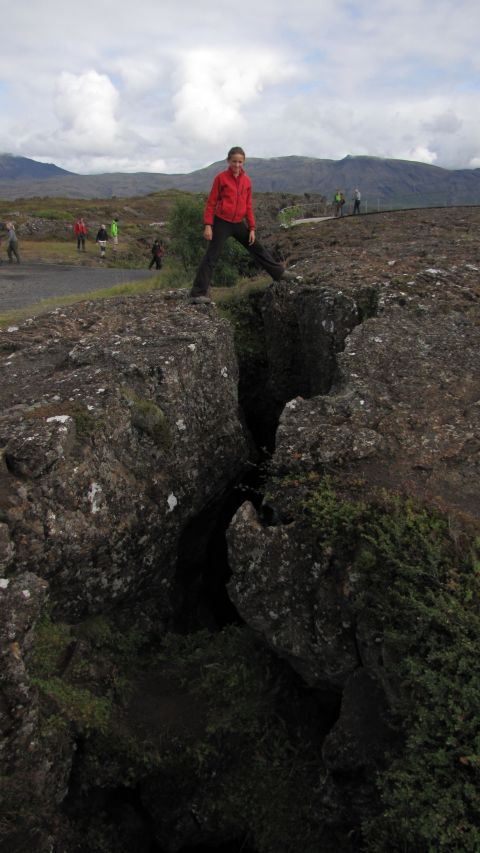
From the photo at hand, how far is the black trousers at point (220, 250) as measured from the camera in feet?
35.2

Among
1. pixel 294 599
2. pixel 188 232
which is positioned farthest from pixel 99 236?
pixel 294 599

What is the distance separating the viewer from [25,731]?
5867mm

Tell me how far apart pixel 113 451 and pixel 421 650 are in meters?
4.37

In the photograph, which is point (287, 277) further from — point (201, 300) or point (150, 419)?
point (150, 419)

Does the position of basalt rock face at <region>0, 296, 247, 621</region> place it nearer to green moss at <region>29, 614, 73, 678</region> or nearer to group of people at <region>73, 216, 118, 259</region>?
green moss at <region>29, 614, 73, 678</region>

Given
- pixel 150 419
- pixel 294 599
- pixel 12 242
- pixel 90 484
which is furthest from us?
pixel 12 242

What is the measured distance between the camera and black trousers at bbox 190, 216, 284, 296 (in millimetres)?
10719

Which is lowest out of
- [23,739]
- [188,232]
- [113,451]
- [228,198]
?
[23,739]

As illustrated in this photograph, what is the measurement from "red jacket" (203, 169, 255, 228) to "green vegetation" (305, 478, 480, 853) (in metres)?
6.33

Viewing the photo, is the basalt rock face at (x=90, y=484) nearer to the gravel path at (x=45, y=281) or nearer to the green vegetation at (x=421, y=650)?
the green vegetation at (x=421, y=650)

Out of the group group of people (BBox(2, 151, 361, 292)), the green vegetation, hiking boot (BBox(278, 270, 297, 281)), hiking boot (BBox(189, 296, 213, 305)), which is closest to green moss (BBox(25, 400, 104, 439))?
the green vegetation

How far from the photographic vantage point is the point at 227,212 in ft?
34.6

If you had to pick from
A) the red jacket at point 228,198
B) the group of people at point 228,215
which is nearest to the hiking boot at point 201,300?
the group of people at point 228,215

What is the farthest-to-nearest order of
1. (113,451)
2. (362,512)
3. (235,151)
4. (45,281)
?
(45,281)
(235,151)
(113,451)
(362,512)
